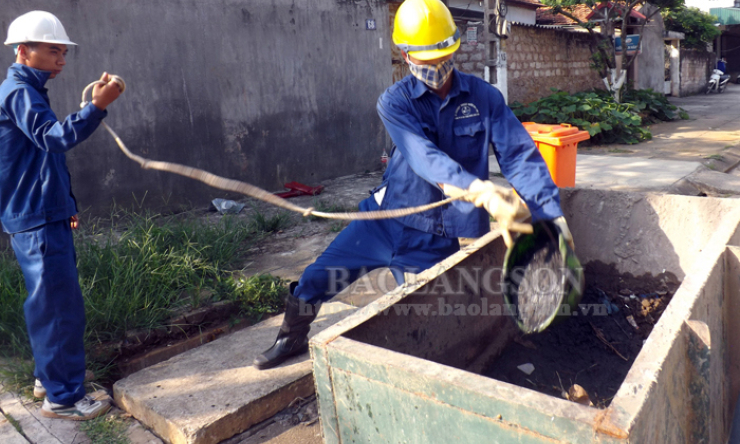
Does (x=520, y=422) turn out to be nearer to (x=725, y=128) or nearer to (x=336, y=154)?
A: (x=336, y=154)

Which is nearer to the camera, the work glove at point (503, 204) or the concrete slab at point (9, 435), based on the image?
the work glove at point (503, 204)

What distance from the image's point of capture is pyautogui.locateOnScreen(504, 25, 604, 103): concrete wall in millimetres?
12336

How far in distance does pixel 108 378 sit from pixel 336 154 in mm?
4909

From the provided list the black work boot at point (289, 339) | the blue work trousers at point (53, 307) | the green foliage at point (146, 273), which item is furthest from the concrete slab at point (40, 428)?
the black work boot at point (289, 339)

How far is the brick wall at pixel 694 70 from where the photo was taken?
21.5 m

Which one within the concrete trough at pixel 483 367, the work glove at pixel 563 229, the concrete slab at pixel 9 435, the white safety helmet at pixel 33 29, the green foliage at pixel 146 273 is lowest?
the concrete slab at pixel 9 435

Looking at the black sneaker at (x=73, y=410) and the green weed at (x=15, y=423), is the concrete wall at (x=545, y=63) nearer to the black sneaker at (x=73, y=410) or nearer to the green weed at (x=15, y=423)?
the black sneaker at (x=73, y=410)

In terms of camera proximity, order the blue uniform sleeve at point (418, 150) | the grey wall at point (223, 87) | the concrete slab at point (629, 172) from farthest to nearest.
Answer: the concrete slab at point (629, 172) → the grey wall at point (223, 87) → the blue uniform sleeve at point (418, 150)

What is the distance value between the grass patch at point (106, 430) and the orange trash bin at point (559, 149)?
3.74 m

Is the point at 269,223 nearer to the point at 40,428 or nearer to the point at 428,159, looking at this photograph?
the point at 40,428

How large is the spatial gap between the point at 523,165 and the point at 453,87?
45 cm

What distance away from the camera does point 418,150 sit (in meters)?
2.24

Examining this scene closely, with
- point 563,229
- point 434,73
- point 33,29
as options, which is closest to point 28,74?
point 33,29

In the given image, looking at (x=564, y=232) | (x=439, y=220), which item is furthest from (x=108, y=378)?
(x=564, y=232)
